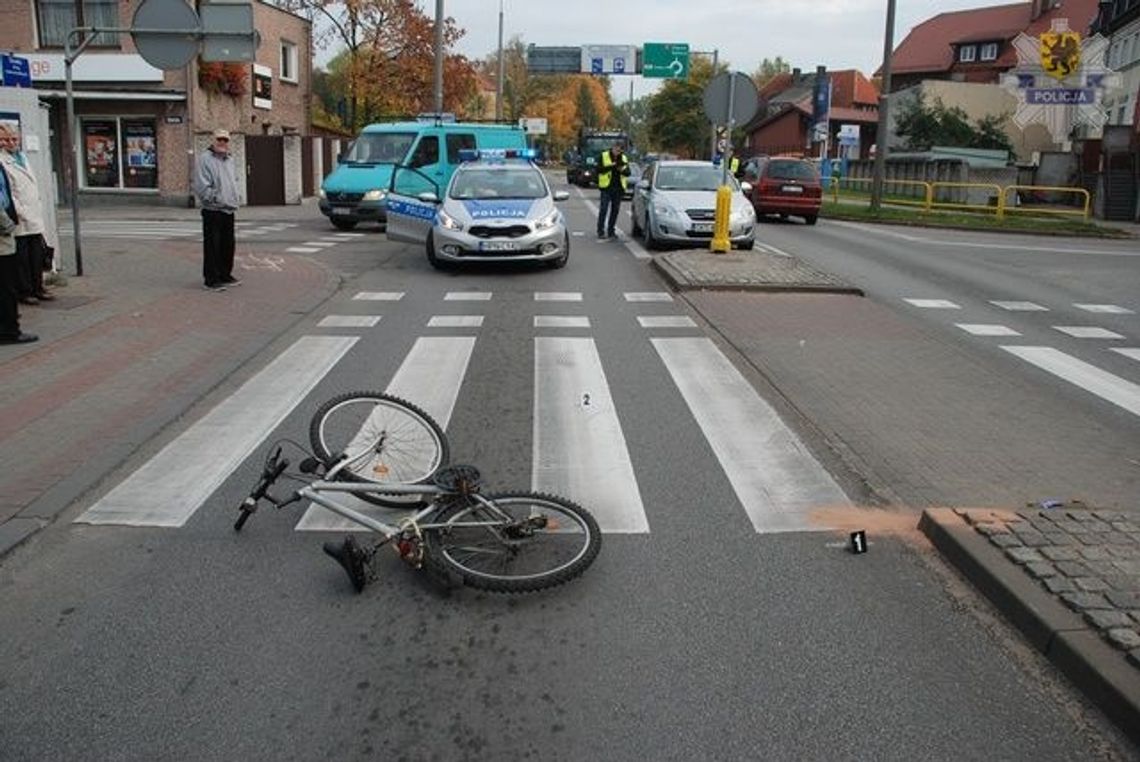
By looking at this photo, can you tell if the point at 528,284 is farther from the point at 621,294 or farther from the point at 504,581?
the point at 504,581

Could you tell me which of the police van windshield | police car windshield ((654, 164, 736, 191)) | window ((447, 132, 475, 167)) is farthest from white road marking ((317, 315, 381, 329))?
the police van windshield

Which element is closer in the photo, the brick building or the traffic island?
the traffic island

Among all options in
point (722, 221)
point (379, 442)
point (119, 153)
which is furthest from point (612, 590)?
point (119, 153)

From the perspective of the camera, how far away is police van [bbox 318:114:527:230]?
22.5 metres

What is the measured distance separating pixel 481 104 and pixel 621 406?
82583mm

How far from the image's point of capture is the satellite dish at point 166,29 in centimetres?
1279

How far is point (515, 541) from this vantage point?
15.7ft

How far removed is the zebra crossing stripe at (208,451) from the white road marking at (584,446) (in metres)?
1.83

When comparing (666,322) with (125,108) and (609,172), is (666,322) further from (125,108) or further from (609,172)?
(125,108)

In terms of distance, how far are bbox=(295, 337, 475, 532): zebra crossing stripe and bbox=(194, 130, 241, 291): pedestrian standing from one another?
13.3 ft

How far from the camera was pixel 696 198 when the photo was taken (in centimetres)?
1820

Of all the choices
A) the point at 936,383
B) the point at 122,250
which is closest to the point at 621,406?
the point at 936,383

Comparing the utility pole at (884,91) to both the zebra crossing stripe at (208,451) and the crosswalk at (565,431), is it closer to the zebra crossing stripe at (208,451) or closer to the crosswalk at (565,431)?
the crosswalk at (565,431)

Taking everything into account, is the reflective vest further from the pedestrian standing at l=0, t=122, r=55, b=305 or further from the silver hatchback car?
the pedestrian standing at l=0, t=122, r=55, b=305
